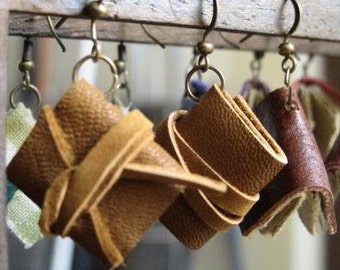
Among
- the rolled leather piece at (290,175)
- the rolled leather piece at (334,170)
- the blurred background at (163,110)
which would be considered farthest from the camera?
the blurred background at (163,110)

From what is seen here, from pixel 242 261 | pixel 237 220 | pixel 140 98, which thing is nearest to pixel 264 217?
pixel 237 220

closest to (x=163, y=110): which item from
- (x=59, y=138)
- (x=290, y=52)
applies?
(x=290, y=52)

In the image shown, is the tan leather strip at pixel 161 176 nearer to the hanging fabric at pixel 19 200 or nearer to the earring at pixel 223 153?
the earring at pixel 223 153

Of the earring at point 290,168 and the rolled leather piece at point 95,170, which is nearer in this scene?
the rolled leather piece at point 95,170

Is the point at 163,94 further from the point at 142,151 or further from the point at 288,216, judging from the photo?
the point at 142,151

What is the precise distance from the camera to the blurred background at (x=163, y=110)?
2.33 ft

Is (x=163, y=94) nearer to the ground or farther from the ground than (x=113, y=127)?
nearer to the ground

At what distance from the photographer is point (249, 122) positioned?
0.46m

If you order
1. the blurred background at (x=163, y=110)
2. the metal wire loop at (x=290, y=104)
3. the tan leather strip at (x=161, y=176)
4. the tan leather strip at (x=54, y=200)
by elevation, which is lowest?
the blurred background at (x=163, y=110)

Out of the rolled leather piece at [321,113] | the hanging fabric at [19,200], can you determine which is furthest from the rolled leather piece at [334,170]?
the hanging fabric at [19,200]

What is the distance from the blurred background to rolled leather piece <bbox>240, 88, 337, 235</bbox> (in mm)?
223

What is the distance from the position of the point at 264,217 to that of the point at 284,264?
556 millimetres

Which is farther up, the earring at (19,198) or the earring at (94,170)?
the earring at (94,170)

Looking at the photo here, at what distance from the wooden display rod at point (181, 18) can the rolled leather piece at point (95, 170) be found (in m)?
0.07
